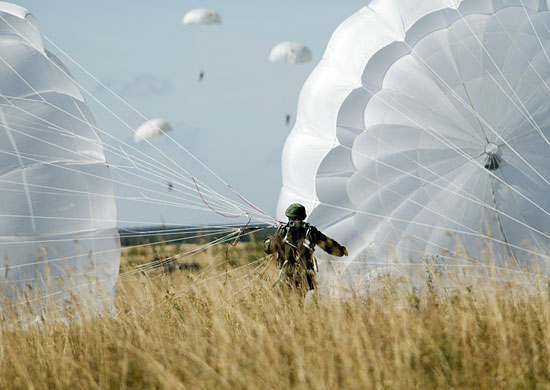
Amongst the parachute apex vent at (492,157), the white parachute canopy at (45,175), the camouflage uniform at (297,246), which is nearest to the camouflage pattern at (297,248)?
the camouflage uniform at (297,246)

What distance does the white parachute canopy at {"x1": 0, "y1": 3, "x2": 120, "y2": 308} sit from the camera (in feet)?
24.3

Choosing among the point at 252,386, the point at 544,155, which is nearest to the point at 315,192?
the point at 544,155

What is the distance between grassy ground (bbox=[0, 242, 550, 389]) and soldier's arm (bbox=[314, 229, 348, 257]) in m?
0.98

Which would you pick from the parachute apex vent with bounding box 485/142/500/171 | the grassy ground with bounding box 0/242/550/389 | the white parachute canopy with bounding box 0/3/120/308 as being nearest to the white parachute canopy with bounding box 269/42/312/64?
the parachute apex vent with bounding box 485/142/500/171

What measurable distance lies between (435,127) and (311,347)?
207 inches

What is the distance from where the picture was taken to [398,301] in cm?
584

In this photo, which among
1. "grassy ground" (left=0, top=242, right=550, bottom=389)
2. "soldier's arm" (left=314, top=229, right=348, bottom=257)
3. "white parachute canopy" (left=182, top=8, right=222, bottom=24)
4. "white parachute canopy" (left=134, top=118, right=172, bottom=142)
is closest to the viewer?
"grassy ground" (left=0, top=242, right=550, bottom=389)

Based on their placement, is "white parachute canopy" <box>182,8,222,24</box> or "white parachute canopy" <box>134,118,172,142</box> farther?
"white parachute canopy" <box>134,118,172,142</box>

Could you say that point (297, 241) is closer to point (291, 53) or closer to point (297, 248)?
point (297, 248)

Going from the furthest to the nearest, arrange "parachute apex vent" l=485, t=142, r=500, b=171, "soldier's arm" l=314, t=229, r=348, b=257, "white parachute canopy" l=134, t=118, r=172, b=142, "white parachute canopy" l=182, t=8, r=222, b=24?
"white parachute canopy" l=134, t=118, r=172, b=142
"white parachute canopy" l=182, t=8, r=222, b=24
"parachute apex vent" l=485, t=142, r=500, b=171
"soldier's arm" l=314, t=229, r=348, b=257

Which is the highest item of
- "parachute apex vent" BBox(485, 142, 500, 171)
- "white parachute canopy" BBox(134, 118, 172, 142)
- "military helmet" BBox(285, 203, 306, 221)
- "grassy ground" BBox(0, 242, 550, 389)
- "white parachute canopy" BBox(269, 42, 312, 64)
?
"white parachute canopy" BBox(269, 42, 312, 64)

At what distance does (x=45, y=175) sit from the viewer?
24.8ft

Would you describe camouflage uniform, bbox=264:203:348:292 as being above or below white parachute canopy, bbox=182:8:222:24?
below

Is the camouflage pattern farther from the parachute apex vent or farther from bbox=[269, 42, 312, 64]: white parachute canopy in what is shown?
bbox=[269, 42, 312, 64]: white parachute canopy
